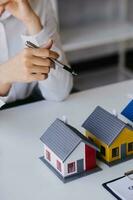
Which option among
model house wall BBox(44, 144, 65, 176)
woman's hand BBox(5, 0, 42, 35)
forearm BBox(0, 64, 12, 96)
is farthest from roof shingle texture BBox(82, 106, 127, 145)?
woman's hand BBox(5, 0, 42, 35)

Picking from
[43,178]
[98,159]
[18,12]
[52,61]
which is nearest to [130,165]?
[98,159]

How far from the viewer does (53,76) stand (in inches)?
51.9

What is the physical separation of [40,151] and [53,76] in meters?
0.36

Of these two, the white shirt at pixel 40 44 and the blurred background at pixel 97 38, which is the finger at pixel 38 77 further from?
the blurred background at pixel 97 38

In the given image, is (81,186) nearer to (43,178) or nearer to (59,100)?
(43,178)

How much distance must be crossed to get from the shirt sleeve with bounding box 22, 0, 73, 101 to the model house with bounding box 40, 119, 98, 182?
0.35m

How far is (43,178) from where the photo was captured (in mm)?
911

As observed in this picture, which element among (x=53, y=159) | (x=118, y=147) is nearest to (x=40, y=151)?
(x=53, y=159)

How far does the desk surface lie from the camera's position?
865mm

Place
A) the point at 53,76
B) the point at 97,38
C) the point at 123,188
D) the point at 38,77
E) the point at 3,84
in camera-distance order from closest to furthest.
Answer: the point at 123,188 < the point at 38,77 < the point at 3,84 < the point at 53,76 < the point at 97,38

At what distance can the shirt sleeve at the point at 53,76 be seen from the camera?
4.18ft

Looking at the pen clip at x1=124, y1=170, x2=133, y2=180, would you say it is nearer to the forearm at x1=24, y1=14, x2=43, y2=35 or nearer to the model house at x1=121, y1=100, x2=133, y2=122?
the model house at x1=121, y1=100, x2=133, y2=122

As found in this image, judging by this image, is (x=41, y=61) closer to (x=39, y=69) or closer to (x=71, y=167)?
(x=39, y=69)

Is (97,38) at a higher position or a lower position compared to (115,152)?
lower
